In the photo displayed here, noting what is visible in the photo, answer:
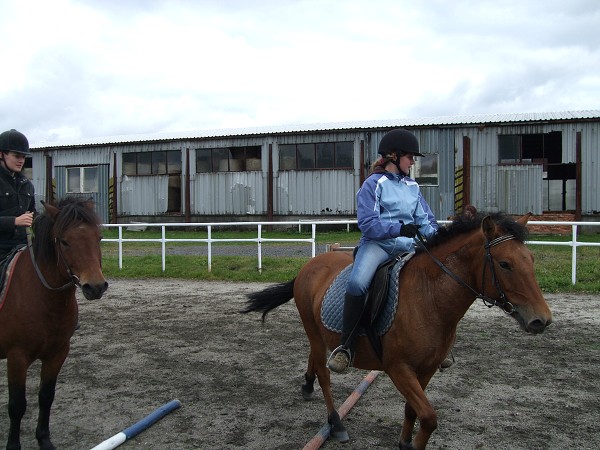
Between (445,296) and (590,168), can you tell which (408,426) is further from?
(590,168)

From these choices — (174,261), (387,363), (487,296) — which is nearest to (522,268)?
(487,296)

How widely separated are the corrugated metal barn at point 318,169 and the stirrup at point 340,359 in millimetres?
19519

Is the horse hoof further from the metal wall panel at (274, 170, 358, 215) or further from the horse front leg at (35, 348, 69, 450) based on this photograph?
the metal wall panel at (274, 170, 358, 215)

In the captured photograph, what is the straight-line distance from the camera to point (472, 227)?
372 centimetres

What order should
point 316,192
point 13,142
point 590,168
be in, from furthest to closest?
point 316,192 < point 590,168 < point 13,142

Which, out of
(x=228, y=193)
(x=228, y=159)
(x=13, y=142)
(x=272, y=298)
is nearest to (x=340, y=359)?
(x=272, y=298)

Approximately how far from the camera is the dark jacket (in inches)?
174

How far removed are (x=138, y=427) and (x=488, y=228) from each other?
3.09 meters

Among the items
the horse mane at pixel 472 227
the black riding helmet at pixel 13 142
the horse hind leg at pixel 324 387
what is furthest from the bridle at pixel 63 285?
the horse mane at pixel 472 227

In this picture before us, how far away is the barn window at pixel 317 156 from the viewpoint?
24344 millimetres

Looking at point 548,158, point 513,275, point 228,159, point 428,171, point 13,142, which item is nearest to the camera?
point 513,275

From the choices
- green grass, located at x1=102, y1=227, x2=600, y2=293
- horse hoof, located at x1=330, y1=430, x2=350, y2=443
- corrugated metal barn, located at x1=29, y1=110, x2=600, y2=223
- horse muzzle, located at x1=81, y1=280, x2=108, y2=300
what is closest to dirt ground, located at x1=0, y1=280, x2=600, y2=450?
horse hoof, located at x1=330, y1=430, x2=350, y2=443

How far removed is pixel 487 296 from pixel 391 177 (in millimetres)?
1213

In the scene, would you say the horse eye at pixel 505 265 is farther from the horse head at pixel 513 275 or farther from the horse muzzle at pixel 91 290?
the horse muzzle at pixel 91 290
